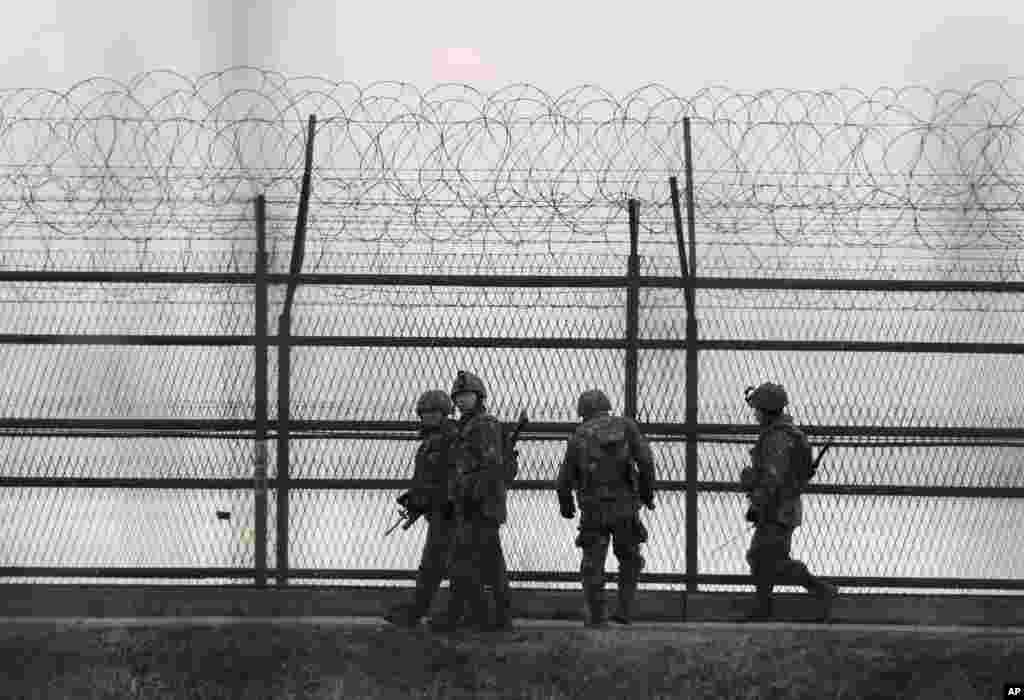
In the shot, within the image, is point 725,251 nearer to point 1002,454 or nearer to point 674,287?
point 674,287

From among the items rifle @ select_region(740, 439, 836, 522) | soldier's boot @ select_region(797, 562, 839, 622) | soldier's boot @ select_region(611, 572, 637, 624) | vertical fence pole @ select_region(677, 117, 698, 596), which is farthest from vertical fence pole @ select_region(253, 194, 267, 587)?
soldier's boot @ select_region(797, 562, 839, 622)

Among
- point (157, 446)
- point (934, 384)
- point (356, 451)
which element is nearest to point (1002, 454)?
point (934, 384)

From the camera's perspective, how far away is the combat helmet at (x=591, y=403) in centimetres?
880

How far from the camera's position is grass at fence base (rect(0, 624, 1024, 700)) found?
26.8 feet

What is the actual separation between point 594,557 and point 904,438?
202cm

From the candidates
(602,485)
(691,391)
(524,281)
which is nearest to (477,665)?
(602,485)

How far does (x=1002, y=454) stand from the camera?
9.46 meters

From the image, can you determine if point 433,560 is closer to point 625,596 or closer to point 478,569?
point 478,569

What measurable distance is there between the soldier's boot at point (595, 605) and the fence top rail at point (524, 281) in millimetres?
1706

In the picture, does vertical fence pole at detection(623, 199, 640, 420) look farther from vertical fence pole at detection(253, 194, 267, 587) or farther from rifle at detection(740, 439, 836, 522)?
vertical fence pole at detection(253, 194, 267, 587)

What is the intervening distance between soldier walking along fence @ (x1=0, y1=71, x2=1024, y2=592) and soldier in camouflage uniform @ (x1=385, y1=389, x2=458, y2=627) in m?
0.57

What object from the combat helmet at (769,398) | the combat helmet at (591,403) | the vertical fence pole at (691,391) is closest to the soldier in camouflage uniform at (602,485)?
the combat helmet at (591,403)

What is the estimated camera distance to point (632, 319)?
30.1ft

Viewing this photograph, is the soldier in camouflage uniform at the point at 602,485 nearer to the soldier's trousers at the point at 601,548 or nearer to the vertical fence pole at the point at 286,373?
the soldier's trousers at the point at 601,548
